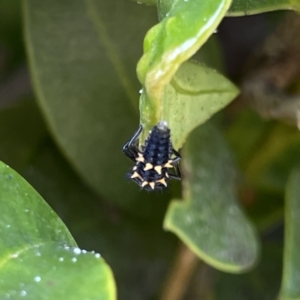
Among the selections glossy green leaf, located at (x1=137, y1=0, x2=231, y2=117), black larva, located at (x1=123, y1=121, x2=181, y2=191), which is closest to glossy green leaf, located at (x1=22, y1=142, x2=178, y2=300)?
black larva, located at (x1=123, y1=121, x2=181, y2=191)

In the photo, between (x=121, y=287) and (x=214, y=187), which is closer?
(x=214, y=187)

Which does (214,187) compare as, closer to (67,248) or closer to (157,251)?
(157,251)

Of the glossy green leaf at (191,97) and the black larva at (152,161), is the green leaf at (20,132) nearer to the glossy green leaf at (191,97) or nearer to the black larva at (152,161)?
the black larva at (152,161)

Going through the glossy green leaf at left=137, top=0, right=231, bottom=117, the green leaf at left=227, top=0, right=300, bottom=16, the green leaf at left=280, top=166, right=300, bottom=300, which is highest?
the glossy green leaf at left=137, top=0, right=231, bottom=117

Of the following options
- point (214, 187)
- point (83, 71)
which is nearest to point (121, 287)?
point (214, 187)

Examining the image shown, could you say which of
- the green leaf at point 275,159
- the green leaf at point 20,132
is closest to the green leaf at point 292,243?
the green leaf at point 275,159

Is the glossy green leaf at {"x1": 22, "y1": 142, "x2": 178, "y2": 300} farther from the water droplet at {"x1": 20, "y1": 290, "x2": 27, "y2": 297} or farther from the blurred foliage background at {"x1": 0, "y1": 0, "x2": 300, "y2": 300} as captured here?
the water droplet at {"x1": 20, "y1": 290, "x2": 27, "y2": 297}
